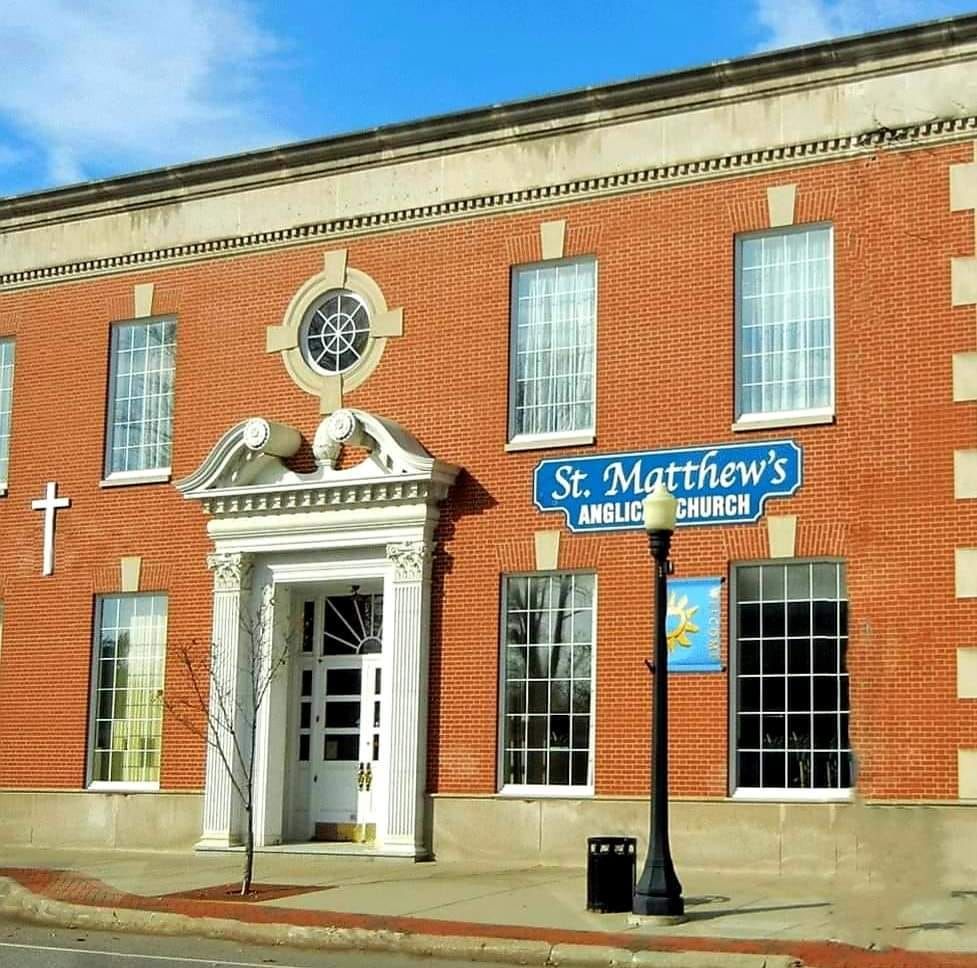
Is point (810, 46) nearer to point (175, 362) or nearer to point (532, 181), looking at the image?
point (532, 181)

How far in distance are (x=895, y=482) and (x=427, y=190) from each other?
24.3ft

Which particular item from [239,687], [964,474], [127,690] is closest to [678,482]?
[964,474]

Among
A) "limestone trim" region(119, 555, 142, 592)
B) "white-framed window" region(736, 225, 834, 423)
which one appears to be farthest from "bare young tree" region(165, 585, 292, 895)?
"white-framed window" region(736, 225, 834, 423)

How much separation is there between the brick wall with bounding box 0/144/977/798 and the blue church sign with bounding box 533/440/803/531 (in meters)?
0.18

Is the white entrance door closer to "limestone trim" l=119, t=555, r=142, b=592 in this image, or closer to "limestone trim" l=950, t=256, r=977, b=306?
"limestone trim" l=119, t=555, r=142, b=592

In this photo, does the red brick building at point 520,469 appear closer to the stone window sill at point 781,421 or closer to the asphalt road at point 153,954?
the stone window sill at point 781,421

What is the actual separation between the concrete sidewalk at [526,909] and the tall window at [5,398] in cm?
670

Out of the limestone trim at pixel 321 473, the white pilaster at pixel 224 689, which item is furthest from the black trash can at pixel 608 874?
the white pilaster at pixel 224 689

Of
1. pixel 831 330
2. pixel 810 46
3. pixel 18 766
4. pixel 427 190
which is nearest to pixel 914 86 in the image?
pixel 810 46

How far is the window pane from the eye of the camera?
20703 millimetres

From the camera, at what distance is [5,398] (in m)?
26.2

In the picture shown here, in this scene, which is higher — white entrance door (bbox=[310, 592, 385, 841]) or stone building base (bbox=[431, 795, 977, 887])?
white entrance door (bbox=[310, 592, 385, 841])

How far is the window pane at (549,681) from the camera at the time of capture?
2070 centimetres

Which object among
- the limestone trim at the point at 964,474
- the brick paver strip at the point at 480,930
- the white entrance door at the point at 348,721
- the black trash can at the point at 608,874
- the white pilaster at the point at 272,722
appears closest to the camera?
the brick paver strip at the point at 480,930
